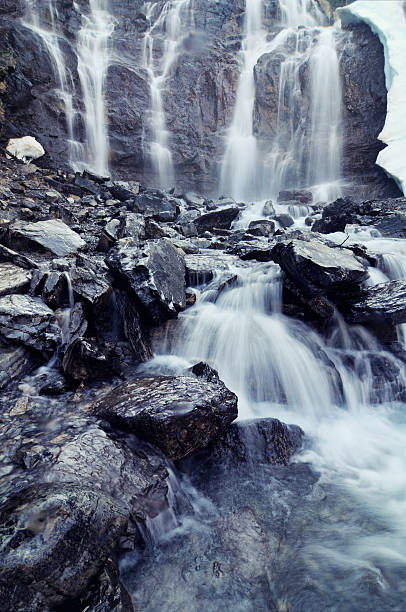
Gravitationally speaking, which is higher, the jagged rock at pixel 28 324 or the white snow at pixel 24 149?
the white snow at pixel 24 149

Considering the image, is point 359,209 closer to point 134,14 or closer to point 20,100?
point 20,100

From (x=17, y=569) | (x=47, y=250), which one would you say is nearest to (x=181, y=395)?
(x=17, y=569)

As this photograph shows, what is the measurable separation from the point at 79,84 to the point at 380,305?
62.0ft

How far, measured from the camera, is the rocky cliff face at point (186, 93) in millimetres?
14660

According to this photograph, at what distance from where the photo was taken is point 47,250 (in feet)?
17.5

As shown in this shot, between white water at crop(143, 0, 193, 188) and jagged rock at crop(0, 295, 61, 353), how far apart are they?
15.8m

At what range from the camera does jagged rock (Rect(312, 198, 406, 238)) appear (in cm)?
903

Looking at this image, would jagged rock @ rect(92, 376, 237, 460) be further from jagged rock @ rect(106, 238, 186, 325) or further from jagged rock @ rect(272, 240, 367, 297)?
jagged rock @ rect(272, 240, 367, 297)

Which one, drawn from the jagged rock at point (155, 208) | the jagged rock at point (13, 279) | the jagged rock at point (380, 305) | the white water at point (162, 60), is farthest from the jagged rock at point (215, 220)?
the white water at point (162, 60)

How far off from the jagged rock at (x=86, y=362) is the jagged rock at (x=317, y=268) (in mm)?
2695

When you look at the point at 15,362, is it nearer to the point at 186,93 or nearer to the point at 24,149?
the point at 24,149

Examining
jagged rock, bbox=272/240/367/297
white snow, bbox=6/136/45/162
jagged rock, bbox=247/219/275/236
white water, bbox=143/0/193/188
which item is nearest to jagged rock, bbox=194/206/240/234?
jagged rock, bbox=247/219/275/236

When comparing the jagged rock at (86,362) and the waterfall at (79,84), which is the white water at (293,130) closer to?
the waterfall at (79,84)

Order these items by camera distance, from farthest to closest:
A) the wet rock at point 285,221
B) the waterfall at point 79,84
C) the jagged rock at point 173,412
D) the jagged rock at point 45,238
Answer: the waterfall at point 79,84
the wet rock at point 285,221
the jagged rock at point 45,238
the jagged rock at point 173,412
